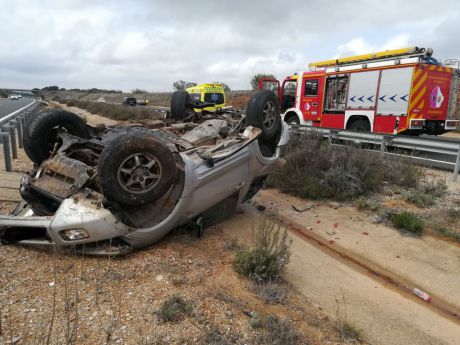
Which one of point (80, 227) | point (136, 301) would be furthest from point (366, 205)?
point (80, 227)

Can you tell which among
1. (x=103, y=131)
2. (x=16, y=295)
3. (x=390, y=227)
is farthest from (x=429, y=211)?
(x=16, y=295)

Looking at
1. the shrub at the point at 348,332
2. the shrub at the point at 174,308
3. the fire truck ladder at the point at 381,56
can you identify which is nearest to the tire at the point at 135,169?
the shrub at the point at 174,308

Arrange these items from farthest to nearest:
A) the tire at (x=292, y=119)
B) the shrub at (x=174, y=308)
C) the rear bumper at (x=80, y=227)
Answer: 1. the tire at (x=292, y=119)
2. the rear bumper at (x=80, y=227)
3. the shrub at (x=174, y=308)

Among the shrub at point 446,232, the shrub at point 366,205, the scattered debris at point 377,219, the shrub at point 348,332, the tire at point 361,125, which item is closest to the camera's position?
the shrub at point 348,332

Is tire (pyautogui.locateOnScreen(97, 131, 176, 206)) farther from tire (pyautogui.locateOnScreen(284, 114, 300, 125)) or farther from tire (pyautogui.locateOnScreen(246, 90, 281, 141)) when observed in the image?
tire (pyautogui.locateOnScreen(284, 114, 300, 125))

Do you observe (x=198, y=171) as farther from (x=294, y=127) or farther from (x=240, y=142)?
(x=294, y=127)

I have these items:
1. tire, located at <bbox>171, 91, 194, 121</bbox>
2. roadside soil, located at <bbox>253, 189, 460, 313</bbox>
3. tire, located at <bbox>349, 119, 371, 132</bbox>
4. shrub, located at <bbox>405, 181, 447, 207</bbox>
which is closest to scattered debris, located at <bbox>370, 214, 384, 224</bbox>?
roadside soil, located at <bbox>253, 189, 460, 313</bbox>

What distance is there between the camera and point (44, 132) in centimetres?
450

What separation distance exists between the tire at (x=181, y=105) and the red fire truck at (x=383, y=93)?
7063 mm

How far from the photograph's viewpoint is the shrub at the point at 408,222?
16.2ft

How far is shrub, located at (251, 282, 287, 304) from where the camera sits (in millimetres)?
3109

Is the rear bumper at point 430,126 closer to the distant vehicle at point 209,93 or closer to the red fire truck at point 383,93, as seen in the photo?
the red fire truck at point 383,93

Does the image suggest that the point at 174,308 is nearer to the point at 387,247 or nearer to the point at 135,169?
the point at 135,169

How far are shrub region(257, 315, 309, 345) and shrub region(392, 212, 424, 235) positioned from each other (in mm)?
3047
